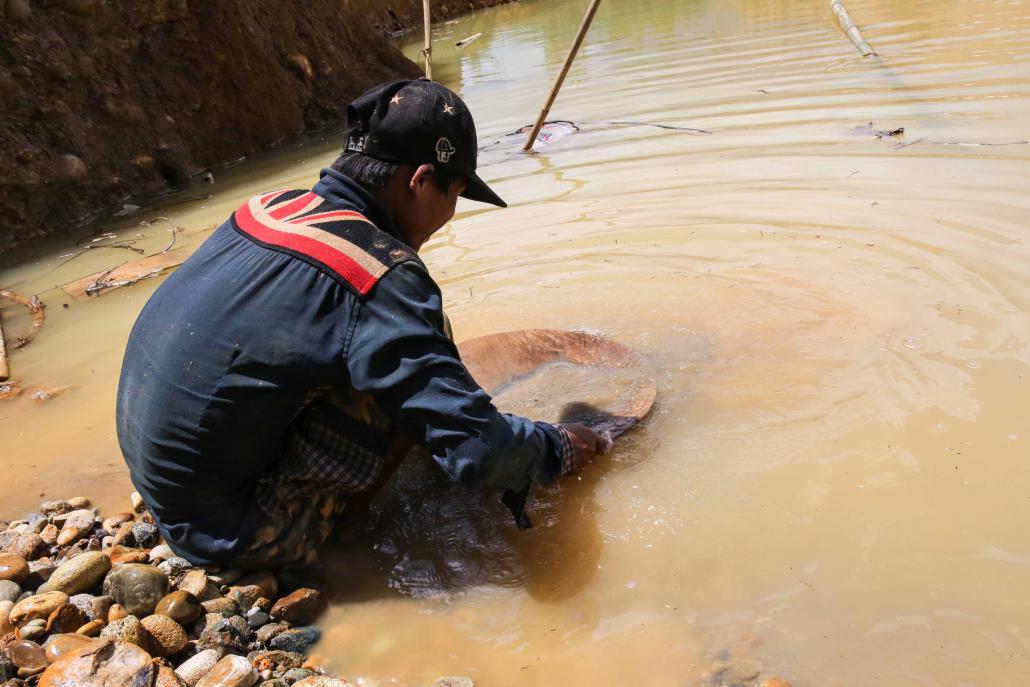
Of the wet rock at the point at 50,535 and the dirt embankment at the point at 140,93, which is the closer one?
the wet rock at the point at 50,535

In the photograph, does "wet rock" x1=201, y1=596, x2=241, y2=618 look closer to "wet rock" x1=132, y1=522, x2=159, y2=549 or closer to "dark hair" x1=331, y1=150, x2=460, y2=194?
"wet rock" x1=132, y1=522, x2=159, y2=549

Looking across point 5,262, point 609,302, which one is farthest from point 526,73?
point 609,302

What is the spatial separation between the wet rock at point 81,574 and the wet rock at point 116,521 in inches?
12.2

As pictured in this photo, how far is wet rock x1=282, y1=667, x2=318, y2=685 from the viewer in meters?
1.89

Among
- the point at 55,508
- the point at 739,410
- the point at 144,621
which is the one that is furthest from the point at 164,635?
the point at 739,410

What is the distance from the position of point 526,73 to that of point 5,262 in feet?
19.8

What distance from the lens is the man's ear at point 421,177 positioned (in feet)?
6.59

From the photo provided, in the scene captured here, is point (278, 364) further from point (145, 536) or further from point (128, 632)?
point (145, 536)

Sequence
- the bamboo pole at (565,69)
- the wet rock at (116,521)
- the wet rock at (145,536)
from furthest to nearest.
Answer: the bamboo pole at (565,69)
the wet rock at (116,521)
the wet rock at (145,536)

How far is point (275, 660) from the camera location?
6.42 feet

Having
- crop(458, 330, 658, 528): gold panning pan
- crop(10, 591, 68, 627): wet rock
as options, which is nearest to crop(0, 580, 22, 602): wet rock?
crop(10, 591, 68, 627): wet rock

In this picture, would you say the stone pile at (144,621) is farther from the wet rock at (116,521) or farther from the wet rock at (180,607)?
the wet rock at (116,521)

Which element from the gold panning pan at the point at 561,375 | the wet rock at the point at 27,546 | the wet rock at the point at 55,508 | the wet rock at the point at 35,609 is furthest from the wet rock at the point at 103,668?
the gold panning pan at the point at 561,375

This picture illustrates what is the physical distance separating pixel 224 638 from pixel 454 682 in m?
0.57
